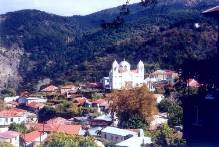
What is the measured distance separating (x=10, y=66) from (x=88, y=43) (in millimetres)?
23366

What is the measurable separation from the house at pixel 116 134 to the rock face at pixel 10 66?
74337 millimetres

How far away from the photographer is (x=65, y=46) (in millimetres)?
144500

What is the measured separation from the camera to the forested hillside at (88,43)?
81688mm

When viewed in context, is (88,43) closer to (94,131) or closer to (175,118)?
(175,118)

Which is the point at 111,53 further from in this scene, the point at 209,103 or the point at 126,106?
the point at 209,103

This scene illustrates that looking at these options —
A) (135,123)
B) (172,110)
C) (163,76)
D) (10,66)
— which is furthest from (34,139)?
(10,66)

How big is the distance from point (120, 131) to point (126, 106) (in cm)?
499

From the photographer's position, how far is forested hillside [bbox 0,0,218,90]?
81688mm

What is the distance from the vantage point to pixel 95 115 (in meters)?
42.2

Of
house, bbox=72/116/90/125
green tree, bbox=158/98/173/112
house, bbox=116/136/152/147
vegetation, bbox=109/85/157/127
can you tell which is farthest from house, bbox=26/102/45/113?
house, bbox=116/136/152/147

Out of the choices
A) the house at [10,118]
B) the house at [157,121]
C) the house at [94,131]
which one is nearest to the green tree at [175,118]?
the house at [157,121]

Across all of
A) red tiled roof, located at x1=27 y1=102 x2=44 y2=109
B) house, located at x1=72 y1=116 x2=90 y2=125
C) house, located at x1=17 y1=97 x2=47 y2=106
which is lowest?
house, located at x1=72 y1=116 x2=90 y2=125

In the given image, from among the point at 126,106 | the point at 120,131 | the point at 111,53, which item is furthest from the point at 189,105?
the point at 111,53

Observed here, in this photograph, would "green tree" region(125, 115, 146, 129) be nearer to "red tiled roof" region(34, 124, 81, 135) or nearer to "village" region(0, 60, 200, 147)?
"village" region(0, 60, 200, 147)
